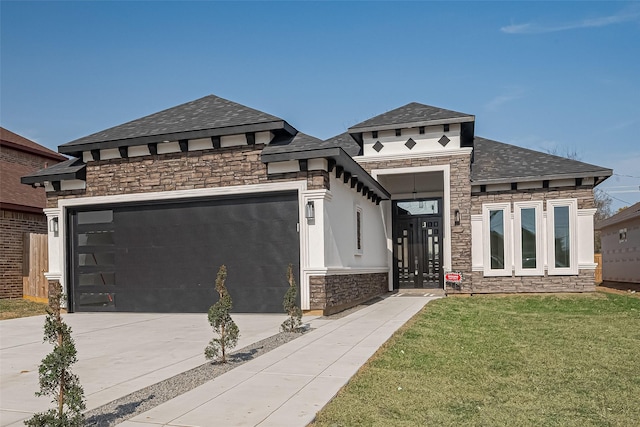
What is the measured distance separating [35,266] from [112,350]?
33.8 feet

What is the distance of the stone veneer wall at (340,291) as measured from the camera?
1086 cm

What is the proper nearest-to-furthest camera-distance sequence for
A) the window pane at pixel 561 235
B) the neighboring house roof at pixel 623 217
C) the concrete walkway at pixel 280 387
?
the concrete walkway at pixel 280 387 < the window pane at pixel 561 235 < the neighboring house roof at pixel 623 217

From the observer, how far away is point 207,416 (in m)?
4.16

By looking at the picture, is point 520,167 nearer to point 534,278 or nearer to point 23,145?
point 534,278

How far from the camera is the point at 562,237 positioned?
→ 1582cm

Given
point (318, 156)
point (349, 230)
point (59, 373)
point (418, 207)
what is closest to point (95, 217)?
point (318, 156)

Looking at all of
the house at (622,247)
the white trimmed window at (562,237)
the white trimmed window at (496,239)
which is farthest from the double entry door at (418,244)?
the house at (622,247)

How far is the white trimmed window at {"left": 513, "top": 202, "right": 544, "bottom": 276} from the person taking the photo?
52.4 feet

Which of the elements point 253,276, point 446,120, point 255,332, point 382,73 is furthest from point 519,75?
point 255,332

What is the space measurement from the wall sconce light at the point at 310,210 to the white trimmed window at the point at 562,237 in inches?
353

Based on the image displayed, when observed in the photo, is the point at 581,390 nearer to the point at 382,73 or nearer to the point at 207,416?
the point at 207,416

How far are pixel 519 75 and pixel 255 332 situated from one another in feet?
41.2

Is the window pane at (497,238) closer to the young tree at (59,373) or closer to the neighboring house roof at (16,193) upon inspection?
the young tree at (59,373)

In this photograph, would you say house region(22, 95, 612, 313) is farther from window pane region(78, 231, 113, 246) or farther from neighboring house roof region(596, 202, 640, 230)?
neighboring house roof region(596, 202, 640, 230)
